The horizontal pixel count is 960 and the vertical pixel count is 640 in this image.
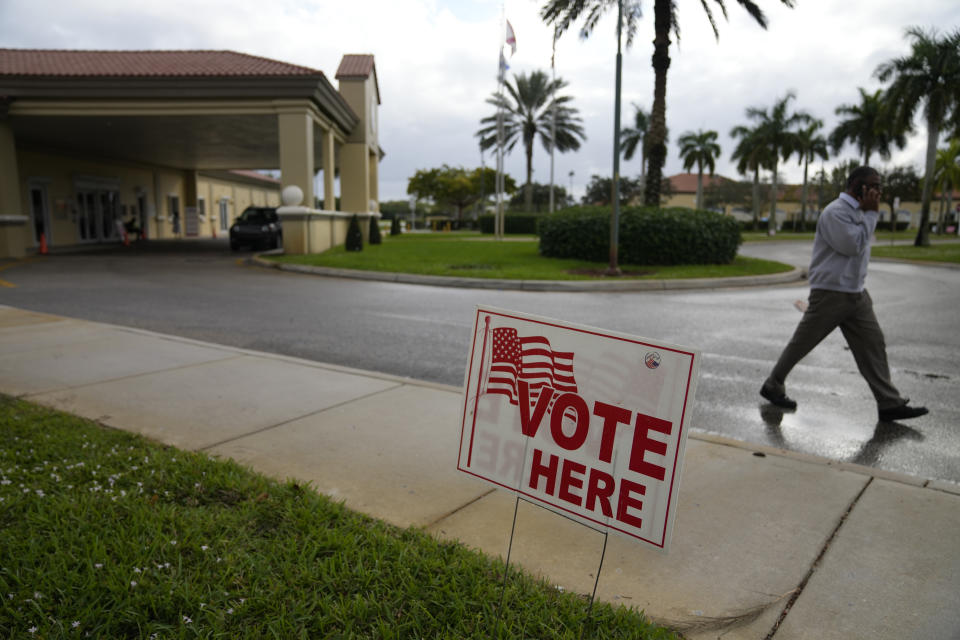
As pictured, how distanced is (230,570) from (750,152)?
64.5 metres

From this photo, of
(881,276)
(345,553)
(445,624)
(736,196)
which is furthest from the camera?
(736,196)

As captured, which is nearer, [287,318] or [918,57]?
[287,318]

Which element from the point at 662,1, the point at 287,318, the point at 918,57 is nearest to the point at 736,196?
the point at 918,57

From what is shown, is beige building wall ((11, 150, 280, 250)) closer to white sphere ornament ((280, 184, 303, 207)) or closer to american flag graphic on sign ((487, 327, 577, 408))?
white sphere ornament ((280, 184, 303, 207))

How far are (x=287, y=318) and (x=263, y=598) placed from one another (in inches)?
292

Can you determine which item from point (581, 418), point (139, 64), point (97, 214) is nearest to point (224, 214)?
point (97, 214)

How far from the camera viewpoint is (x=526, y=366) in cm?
236

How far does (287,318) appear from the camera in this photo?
9.54 m

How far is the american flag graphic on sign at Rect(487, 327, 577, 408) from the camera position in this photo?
2266mm

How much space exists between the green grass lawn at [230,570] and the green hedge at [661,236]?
602 inches

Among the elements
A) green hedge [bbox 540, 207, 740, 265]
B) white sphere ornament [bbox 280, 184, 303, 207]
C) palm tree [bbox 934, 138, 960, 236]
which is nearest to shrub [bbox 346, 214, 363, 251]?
white sphere ornament [bbox 280, 184, 303, 207]

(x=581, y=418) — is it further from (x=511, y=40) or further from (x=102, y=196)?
(x=102, y=196)

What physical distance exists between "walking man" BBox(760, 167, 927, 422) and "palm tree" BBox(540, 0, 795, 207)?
49.9 feet

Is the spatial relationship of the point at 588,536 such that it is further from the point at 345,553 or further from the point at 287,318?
the point at 287,318
